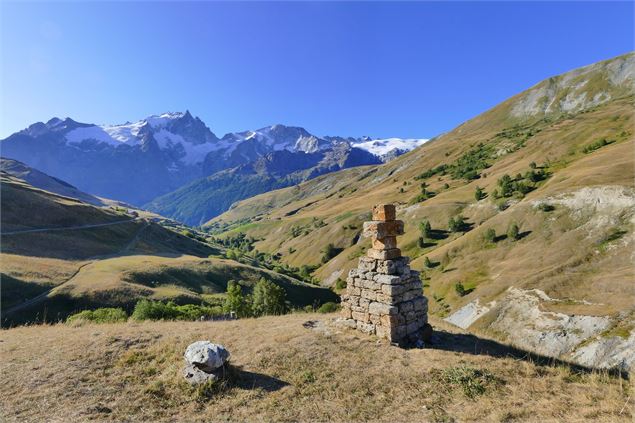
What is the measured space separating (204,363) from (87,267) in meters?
65.2

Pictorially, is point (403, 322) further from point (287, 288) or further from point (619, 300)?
point (287, 288)

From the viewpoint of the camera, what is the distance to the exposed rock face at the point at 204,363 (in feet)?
41.8

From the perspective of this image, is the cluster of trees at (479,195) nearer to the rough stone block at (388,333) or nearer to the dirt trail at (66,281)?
the dirt trail at (66,281)

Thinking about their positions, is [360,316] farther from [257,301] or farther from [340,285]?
[340,285]

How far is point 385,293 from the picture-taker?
17750mm

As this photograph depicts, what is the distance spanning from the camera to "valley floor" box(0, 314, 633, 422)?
1122 cm

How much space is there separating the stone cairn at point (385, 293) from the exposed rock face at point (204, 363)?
26.3 ft

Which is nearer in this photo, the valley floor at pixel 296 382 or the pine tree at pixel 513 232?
the valley floor at pixel 296 382

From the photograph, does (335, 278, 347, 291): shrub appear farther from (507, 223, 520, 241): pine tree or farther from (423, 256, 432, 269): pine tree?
(507, 223, 520, 241): pine tree

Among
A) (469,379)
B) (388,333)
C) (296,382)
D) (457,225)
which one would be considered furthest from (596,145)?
(296,382)

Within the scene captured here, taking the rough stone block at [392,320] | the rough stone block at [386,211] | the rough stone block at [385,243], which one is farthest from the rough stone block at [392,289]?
the rough stone block at [386,211]

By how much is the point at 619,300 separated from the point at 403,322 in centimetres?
4969

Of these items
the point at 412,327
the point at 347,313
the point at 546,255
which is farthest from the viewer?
the point at 546,255

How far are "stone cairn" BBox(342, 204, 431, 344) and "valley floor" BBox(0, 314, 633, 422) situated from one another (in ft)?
3.36
